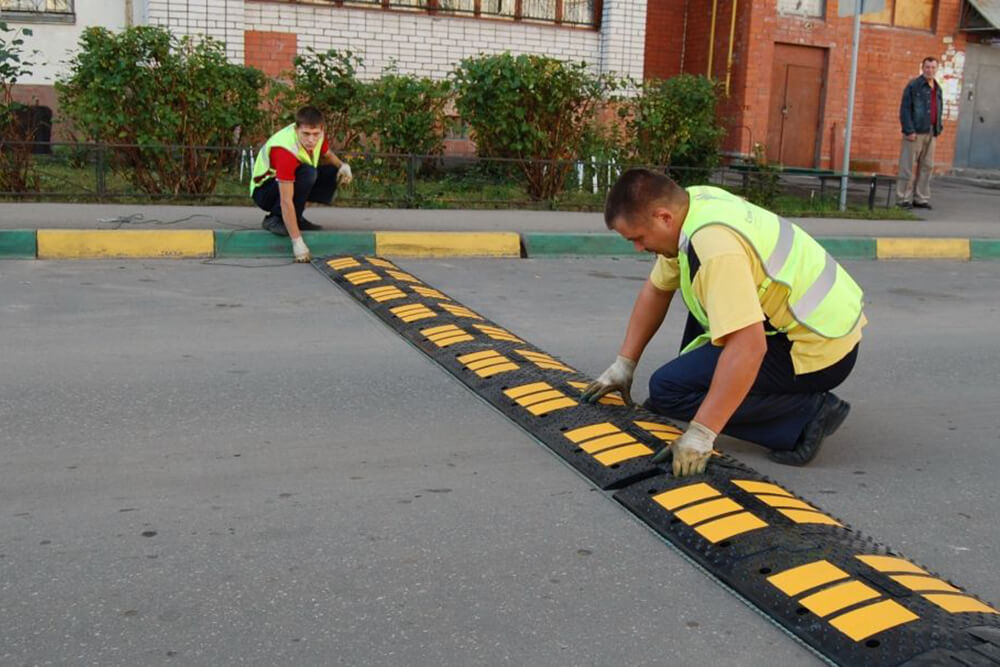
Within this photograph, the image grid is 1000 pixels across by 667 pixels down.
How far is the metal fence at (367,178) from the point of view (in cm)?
983

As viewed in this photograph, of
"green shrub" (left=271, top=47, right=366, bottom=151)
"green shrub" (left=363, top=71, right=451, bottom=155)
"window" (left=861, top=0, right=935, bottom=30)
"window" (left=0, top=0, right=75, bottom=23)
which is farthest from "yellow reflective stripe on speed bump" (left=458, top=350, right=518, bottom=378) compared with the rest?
"window" (left=861, top=0, right=935, bottom=30)

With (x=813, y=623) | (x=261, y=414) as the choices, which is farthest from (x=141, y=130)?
(x=813, y=623)

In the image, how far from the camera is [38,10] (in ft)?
45.5

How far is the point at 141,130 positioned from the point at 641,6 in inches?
355

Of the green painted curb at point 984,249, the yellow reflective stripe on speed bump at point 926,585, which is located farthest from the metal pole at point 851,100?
the yellow reflective stripe on speed bump at point 926,585

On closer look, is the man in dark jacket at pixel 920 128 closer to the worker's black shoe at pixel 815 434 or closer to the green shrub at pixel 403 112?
the green shrub at pixel 403 112

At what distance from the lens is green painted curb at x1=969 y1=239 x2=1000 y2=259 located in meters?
10.5

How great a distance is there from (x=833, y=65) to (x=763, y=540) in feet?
57.3

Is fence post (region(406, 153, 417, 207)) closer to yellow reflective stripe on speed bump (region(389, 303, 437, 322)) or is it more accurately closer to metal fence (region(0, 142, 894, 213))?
metal fence (region(0, 142, 894, 213))

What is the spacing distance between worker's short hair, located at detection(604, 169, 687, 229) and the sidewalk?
528 centimetres

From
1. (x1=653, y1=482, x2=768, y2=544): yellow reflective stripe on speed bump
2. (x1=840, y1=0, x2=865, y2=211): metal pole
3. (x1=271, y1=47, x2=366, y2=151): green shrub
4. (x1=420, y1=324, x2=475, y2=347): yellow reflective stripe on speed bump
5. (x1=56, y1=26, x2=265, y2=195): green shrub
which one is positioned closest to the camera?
(x1=653, y1=482, x2=768, y2=544): yellow reflective stripe on speed bump

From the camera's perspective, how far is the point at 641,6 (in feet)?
54.1

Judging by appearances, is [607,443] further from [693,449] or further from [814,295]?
[814,295]

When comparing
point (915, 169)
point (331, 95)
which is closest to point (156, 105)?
point (331, 95)
